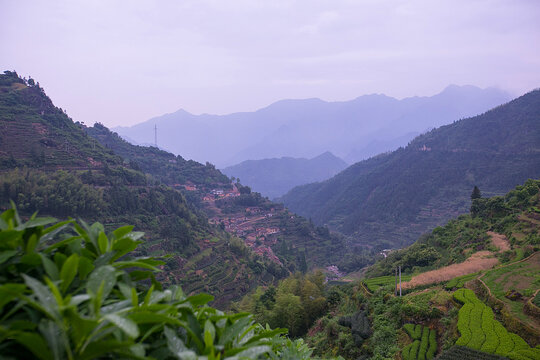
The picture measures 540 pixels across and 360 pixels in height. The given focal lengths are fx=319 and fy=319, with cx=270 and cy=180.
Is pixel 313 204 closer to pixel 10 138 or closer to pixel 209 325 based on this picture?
pixel 10 138

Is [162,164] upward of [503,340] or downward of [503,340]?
upward

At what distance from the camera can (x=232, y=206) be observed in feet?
127

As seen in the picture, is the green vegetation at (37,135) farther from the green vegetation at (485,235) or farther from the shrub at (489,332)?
the shrub at (489,332)

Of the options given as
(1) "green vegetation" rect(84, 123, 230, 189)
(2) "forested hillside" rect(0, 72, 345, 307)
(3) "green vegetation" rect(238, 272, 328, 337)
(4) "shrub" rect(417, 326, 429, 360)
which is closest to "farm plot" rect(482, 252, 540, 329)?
(4) "shrub" rect(417, 326, 429, 360)

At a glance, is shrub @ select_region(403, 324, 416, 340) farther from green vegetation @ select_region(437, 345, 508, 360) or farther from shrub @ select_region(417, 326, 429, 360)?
green vegetation @ select_region(437, 345, 508, 360)

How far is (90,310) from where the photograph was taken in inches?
27.4

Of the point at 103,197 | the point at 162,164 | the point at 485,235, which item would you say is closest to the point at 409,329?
the point at 485,235

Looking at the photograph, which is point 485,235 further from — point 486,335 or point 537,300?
point 486,335

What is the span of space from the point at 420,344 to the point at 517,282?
286 cm

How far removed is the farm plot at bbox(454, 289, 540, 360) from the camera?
5.14m

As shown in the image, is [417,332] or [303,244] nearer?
[417,332]

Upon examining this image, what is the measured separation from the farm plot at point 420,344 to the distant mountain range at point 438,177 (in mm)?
31632

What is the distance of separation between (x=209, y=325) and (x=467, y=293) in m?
8.54

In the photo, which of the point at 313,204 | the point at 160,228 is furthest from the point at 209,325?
the point at 313,204
